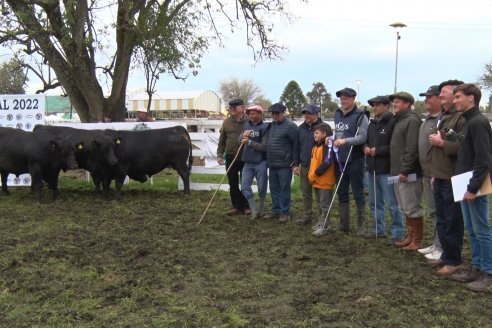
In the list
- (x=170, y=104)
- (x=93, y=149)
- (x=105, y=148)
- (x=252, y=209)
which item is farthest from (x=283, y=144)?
(x=170, y=104)

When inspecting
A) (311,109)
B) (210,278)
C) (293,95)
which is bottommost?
(210,278)

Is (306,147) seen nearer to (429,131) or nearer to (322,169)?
(322,169)

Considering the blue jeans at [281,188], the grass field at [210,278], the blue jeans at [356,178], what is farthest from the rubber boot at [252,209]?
the blue jeans at [356,178]

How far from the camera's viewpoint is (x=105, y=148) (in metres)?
9.37

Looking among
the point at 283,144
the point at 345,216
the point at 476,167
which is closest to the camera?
the point at 476,167

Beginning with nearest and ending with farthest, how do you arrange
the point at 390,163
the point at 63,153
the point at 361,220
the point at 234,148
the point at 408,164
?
1. the point at 408,164
2. the point at 390,163
3. the point at 361,220
4. the point at 234,148
5. the point at 63,153

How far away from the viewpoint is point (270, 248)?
6102mm

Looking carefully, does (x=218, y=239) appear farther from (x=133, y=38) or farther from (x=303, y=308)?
(x=133, y=38)

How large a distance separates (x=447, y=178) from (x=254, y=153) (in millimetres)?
3345

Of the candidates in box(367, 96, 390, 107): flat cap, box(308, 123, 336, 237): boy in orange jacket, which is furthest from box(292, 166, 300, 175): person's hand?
box(367, 96, 390, 107): flat cap

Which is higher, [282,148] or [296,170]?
[282,148]

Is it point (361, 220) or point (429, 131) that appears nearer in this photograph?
point (429, 131)

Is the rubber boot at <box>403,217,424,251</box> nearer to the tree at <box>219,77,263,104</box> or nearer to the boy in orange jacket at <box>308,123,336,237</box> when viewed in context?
the boy in orange jacket at <box>308,123,336,237</box>

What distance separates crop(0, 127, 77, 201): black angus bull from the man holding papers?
713 cm
